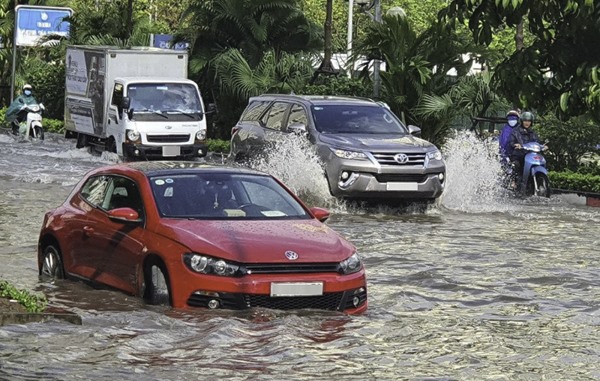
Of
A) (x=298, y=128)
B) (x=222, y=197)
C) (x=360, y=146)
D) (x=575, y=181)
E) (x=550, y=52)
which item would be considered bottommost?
(x=575, y=181)

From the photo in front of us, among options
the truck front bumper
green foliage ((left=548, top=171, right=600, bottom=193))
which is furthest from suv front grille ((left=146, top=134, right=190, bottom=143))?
green foliage ((left=548, top=171, right=600, bottom=193))

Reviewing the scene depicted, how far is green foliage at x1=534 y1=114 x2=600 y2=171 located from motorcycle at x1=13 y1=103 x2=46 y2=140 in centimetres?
1631

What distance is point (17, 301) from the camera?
1109 cm

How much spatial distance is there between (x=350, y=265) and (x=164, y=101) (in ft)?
69.4

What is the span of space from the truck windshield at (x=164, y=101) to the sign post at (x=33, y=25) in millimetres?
16694

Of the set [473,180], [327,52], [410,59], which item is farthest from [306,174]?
[327,52]

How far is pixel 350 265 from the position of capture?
11836 mm

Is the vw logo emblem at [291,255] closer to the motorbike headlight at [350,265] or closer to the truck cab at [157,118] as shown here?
the motorbike headlight at [350,265]

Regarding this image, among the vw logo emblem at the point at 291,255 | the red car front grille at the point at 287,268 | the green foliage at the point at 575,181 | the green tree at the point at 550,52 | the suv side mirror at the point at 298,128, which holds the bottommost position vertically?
the green foliage at the point at 575,181

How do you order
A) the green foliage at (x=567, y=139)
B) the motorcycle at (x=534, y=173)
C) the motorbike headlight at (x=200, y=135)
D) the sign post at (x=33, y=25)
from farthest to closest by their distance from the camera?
1. the sign post at (x=33, y=25)
2. the motorbike headlight at (x=200, y=135)
3. the green foliage at (x=567, y=139)
4. the motorcycle at (x=534, y=173)

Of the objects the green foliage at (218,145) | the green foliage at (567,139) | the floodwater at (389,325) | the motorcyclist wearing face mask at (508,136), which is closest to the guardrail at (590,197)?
the green foliage at (567,139)

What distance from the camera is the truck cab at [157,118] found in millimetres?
31859

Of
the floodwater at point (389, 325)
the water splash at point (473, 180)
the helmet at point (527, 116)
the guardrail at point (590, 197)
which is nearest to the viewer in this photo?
the floodwater at point (389, 325)

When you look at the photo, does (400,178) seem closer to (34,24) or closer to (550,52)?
(550,52)
